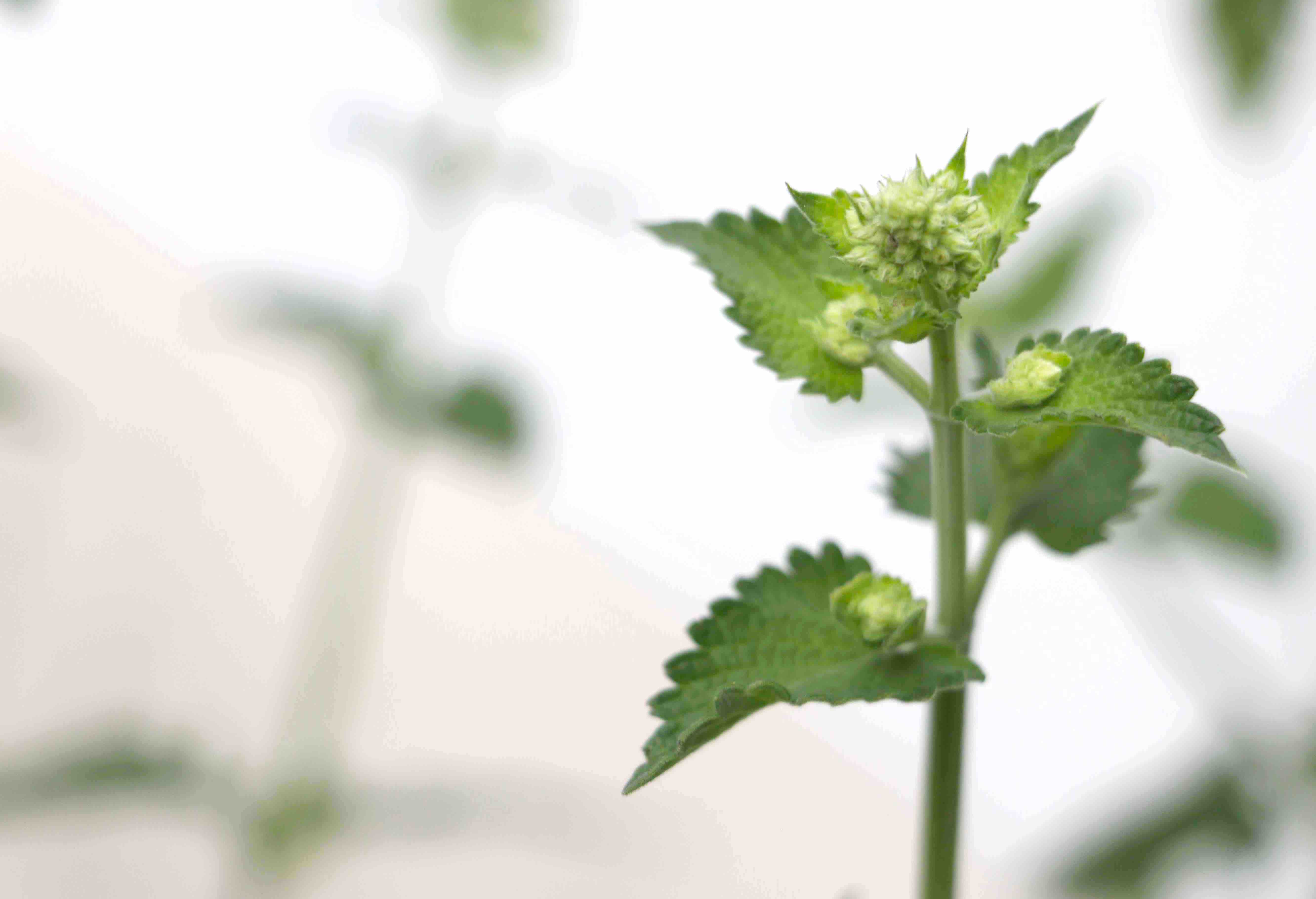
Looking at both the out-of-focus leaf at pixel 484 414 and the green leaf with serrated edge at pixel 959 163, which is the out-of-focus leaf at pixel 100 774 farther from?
the green leaf with serrated edge at pixel 959 163

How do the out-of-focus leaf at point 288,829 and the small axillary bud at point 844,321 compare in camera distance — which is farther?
the out-of-focus leaf at point 288,829

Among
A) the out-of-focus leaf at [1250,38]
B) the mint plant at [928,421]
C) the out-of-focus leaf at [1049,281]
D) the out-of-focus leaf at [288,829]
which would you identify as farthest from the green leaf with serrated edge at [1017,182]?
the out-of-focus leaf at [288,829]

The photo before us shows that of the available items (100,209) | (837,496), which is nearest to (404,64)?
(100,209)

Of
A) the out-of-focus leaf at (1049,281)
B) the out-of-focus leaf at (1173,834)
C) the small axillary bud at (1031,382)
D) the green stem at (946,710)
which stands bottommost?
the green stem at (946,710)

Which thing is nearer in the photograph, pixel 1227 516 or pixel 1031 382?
pixel 1031 382

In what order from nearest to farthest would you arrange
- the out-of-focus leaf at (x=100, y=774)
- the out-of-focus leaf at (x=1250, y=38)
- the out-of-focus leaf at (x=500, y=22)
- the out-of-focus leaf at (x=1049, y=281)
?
the out-of-focus leaf at (x=1250, y=38) < the out-of-focus leaf at (x=100, y=774) < the out-of-focus leaf at (x=1049, y=281) < the out-of-focus leaf at (x=500, y=22)

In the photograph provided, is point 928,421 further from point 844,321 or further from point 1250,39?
point 1250,39

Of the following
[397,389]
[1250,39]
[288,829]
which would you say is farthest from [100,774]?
[1250,39]

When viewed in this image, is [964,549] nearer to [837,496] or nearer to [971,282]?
[971,282]
